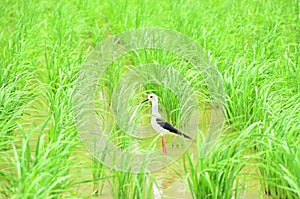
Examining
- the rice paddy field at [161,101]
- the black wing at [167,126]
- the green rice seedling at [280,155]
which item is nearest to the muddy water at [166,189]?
the rice paddy field at [161,101]

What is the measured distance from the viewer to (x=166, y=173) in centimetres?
402

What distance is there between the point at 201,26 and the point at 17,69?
249cm

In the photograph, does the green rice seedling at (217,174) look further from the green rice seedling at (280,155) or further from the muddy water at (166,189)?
the muddy water at (166,189)

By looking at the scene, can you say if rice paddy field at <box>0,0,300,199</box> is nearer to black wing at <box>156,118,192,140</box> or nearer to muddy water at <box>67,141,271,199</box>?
muddy water at <box>67,141,271,199</box>

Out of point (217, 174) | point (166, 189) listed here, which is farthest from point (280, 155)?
point (166, 189)

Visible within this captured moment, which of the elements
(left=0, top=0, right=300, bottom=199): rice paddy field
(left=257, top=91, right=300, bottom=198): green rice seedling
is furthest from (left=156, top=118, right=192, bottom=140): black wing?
(left=257, top=91, right=300, bottom=198): green rice seedling

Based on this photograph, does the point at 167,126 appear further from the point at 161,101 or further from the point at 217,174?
the point at 161,101

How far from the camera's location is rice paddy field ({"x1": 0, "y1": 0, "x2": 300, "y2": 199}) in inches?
123

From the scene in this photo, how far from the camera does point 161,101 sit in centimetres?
490

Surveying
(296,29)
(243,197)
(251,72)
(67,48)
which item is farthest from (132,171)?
(296,29)

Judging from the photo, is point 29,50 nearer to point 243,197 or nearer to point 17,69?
point 17,69

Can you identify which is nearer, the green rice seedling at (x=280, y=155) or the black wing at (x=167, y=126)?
the green rice seedling at (x=280, y=155)

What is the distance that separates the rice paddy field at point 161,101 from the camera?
312cm

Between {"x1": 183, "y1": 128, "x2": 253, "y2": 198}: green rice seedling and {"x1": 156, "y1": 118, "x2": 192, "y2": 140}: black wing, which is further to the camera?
{"x1": 156, "y1": 118, "x2": 192, "y2": 140}: black wing
